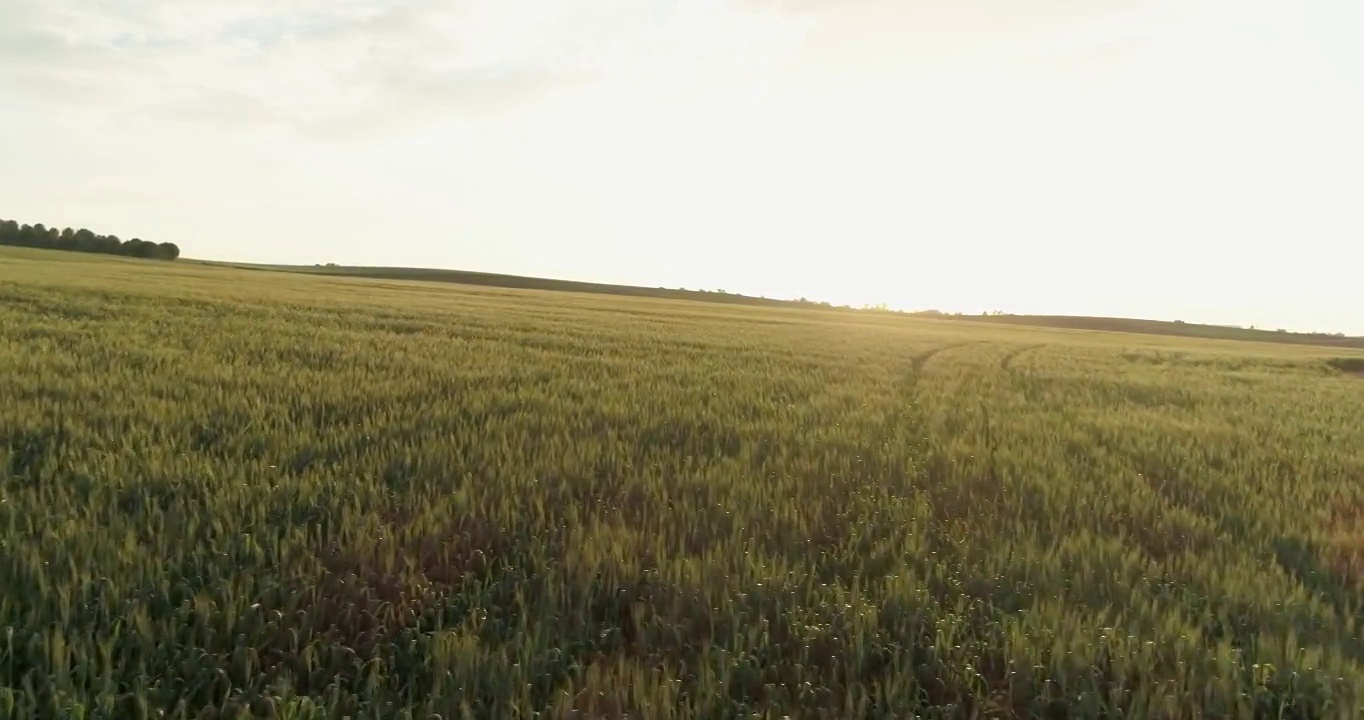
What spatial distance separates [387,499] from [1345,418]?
1403 cm

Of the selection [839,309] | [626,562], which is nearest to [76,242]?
[839,309]

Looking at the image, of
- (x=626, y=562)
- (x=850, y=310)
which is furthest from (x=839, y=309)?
(x=626, y=562)

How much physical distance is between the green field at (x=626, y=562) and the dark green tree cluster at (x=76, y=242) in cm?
10284

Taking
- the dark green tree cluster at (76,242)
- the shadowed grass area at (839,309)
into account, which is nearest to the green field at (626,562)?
the shadowed grass area at (839,309)

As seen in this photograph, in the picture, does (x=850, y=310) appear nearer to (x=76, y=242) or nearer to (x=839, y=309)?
(x=839, y=309)

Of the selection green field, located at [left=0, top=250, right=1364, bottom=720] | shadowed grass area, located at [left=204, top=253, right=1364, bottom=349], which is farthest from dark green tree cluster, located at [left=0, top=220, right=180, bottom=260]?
green field, located at [left=0, top=250, right=1364, bottom=720]

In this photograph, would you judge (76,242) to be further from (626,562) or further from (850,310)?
(626,562)

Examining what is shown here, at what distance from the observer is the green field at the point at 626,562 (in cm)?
230

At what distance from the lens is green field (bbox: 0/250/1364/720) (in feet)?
7.55

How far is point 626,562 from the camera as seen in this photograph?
3.20 m

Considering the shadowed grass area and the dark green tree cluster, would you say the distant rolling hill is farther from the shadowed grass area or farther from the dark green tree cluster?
the dark green tree cluster

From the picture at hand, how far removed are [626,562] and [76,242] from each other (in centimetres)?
11732

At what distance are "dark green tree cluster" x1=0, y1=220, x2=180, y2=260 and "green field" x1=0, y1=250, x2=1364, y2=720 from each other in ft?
337

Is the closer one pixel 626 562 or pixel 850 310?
pixel 626 562
